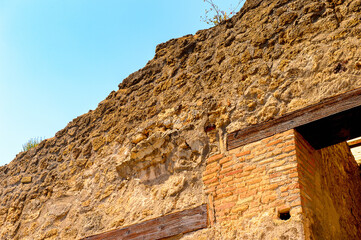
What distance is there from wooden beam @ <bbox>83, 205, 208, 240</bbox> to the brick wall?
0.17 m

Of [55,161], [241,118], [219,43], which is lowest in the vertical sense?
[241,118]

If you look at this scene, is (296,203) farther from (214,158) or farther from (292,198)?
(214,158)

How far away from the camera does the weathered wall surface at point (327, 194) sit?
9.78 ft

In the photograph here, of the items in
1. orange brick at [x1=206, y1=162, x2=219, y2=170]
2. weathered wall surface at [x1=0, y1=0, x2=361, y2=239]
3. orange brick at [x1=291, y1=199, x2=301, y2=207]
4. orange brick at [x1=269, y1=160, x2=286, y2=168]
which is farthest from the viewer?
orange brick at [x1=206, y1=162, x2=219, y2=170]

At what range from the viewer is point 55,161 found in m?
5.22

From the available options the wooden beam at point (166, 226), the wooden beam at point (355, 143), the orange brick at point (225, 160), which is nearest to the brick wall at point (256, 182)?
the orange brick at point (225, 160)

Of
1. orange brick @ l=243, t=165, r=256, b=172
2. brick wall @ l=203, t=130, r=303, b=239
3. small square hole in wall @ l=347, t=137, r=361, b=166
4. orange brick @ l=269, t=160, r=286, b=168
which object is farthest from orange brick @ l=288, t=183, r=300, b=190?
small square hole in wall @ l=347, t=137, r=361, b=166

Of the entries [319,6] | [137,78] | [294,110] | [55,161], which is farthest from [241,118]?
[55,161]

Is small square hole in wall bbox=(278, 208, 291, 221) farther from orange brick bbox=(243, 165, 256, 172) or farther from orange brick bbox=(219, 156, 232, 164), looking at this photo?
orange brick bbox=(219, 156, 232, 164)

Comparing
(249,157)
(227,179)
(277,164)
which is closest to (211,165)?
(227,179)

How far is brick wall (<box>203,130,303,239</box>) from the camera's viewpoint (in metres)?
2.96

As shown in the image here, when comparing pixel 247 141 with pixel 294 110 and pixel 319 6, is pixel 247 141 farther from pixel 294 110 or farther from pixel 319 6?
pixel 319 6

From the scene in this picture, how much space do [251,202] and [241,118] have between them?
86 cm

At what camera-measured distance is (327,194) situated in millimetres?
3527
